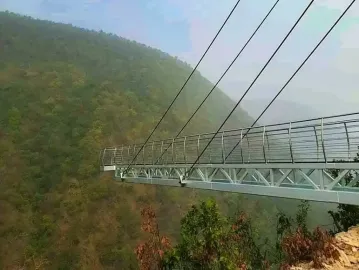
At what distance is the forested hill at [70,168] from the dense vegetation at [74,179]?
0.09 meters

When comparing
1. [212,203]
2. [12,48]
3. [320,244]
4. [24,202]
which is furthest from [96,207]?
[12,48]

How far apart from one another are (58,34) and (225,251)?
352ft

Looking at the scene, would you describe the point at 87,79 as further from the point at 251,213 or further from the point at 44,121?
the point at 251,213

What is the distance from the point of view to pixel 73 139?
4066cm

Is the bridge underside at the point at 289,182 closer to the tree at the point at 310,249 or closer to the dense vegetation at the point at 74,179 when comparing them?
the tree at the point at 310,249

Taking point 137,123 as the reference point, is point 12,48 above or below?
above

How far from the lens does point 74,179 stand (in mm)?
34156

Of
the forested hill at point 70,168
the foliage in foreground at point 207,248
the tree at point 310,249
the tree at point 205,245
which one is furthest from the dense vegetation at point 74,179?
the tree at point 205,245

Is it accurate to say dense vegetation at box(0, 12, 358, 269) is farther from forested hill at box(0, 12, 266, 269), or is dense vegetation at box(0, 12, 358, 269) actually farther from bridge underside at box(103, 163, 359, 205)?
bridge underside at box(103, 163, 359, 205)

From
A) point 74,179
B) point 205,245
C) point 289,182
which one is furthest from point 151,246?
point 74,179

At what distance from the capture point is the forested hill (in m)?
27.5

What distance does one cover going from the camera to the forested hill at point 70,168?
27.5 m

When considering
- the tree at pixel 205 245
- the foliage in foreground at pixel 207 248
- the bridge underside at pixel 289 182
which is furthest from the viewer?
the tree at pixel 205 245

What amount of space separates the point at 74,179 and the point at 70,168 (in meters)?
1.91
